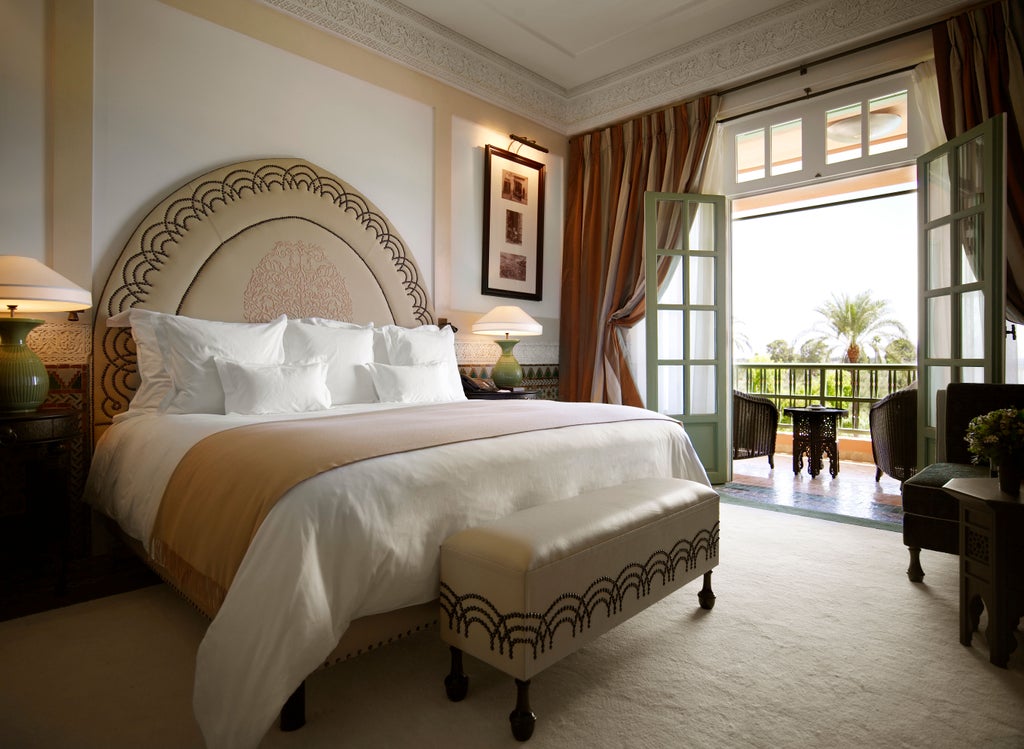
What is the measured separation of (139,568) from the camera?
9.29 feet

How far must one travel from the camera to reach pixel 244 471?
1733 millimetres

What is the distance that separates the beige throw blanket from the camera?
1.62 m

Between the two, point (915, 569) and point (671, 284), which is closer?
point (915, 569)

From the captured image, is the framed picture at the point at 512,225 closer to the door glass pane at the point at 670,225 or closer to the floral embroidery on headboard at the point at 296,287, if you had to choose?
the door glass pane at the point at 670,225

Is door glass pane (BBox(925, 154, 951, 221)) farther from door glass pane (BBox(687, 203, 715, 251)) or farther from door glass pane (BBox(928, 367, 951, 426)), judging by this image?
door glass pane (BBox(687, 203, 715, 251))

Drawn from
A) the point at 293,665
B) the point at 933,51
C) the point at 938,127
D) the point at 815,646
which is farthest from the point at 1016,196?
the point at 293,665

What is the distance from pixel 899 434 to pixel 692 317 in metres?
1.74

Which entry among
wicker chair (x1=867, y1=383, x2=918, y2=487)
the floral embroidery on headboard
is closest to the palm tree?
wicker chair (x1=867, y1=383, x2=918, y2=487)

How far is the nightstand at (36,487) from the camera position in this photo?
91.4 inches

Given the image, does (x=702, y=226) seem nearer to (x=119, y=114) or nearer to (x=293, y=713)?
(x=119, y=114)

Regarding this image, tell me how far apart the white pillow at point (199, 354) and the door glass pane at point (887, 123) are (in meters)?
4.28

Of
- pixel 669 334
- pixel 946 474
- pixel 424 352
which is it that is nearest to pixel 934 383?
pixel 946 474

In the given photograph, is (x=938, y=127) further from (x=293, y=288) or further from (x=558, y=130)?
(x=293, y=288)

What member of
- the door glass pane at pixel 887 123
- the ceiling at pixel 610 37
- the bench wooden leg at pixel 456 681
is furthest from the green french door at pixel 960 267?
the bench wooden leg at pixel 456 681
